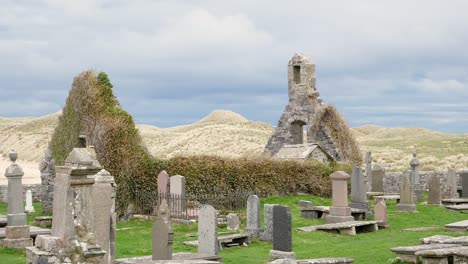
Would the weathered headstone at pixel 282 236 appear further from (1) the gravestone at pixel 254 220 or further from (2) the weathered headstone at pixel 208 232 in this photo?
(1) the gravestone at pixel 254 220

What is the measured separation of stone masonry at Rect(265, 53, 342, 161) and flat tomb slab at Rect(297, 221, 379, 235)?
1616 centimetres

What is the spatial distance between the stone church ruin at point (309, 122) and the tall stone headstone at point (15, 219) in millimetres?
19706

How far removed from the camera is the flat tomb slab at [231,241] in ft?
64.6

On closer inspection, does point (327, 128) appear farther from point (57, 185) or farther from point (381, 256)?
point (57, 185)

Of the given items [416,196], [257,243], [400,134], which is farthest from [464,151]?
[257,243]

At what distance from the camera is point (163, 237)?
1551 centimetres

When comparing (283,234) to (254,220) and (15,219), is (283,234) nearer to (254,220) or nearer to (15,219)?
(254,220)

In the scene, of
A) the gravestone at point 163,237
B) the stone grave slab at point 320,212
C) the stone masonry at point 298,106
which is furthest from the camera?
the stone masonry at point 298,106

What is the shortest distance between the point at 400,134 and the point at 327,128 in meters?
80.9

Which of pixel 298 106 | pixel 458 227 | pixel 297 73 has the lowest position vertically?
pixel 458 227

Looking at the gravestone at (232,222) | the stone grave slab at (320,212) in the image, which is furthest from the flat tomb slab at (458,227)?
the gravestone at (232,222)

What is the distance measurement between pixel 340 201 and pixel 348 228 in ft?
6.92

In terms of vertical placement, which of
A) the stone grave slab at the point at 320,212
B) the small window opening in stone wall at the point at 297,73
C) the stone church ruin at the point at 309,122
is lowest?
the stone grave slab at the point at 320,212

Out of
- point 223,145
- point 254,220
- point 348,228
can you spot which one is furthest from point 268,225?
point 223,145
